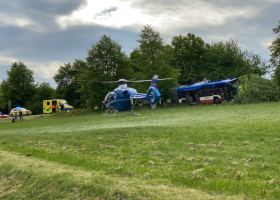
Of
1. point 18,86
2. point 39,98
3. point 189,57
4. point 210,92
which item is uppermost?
point 189,57

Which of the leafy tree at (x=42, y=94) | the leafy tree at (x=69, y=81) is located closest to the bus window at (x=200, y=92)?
the leafy tree at (x=69, y=81)

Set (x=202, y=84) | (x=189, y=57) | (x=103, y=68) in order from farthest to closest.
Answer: (x=189, y=57)
(x=103, y=68)
(x=202, y=84)

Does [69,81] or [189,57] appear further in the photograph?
[69,81]

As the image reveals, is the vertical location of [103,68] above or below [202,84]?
above

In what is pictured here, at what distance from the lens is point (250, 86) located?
36.2 m

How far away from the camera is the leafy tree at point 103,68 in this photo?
4638cm

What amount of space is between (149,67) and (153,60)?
5.80 ft

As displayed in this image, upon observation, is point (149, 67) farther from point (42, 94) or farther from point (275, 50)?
point (42, 94)

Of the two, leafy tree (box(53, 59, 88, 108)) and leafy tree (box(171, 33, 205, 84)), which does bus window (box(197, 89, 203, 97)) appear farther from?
leafy tree (box(53, 59, 88, 108))

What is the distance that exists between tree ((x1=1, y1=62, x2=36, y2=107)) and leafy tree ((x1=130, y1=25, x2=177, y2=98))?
4091 centimetres

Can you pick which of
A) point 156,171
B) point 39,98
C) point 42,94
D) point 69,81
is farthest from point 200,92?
point 42,94

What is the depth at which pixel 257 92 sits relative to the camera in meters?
35.2

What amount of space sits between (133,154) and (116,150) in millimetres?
1152

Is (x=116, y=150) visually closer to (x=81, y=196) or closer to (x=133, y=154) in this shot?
(x=133, y=154)
